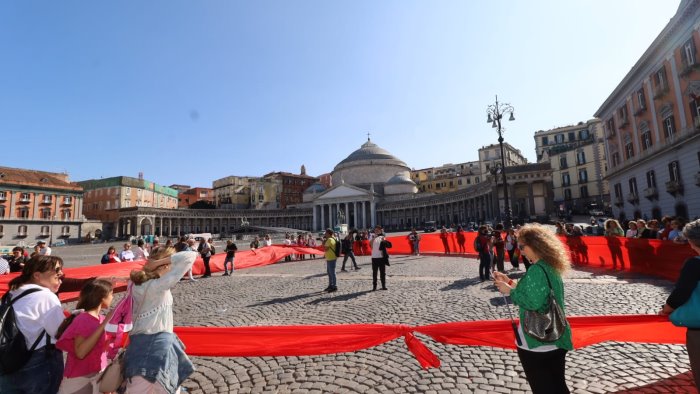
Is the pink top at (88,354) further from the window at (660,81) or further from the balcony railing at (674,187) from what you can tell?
the window at (660,81)

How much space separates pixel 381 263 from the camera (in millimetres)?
10000

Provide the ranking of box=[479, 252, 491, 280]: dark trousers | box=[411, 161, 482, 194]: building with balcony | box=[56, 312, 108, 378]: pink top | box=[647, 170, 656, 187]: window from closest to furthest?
1. box=[56, 312, 108, 378]: pink top
2. box=[479, 252, 491, 280]: dark trousers
3. box=[647, 170, 656, 187]: window
4. box=[411, 161, 482, 194]: building with balcony

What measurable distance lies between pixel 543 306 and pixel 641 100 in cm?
3287

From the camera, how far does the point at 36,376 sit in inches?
106

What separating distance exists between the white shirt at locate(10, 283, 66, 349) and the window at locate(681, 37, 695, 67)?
2923 centimetres

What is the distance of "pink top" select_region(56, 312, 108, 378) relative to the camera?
275 centimetres

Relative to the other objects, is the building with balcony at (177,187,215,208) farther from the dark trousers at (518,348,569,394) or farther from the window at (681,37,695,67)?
the dark trousers at (518,348,569,394)

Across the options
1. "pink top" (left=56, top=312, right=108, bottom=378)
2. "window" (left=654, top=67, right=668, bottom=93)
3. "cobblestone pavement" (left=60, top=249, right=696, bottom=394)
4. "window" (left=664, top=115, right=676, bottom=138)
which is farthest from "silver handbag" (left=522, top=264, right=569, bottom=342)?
"window" (left=654, top=67, right=668, bottom=93)

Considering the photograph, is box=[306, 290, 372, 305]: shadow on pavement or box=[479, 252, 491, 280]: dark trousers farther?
box=[479, 252, 491, 280]: dark trousers

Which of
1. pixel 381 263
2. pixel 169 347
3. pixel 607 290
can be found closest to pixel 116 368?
pixel 169 347

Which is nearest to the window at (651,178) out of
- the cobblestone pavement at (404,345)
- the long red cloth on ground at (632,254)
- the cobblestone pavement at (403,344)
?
the long red cloth on ground at (632,254)

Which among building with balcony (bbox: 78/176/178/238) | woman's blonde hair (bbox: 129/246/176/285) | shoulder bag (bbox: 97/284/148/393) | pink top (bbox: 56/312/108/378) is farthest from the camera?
building with balcony (bbox: 78/176/178/238)

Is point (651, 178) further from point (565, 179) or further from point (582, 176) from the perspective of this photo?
point (565, 179)

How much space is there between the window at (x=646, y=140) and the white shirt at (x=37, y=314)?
113 feet
